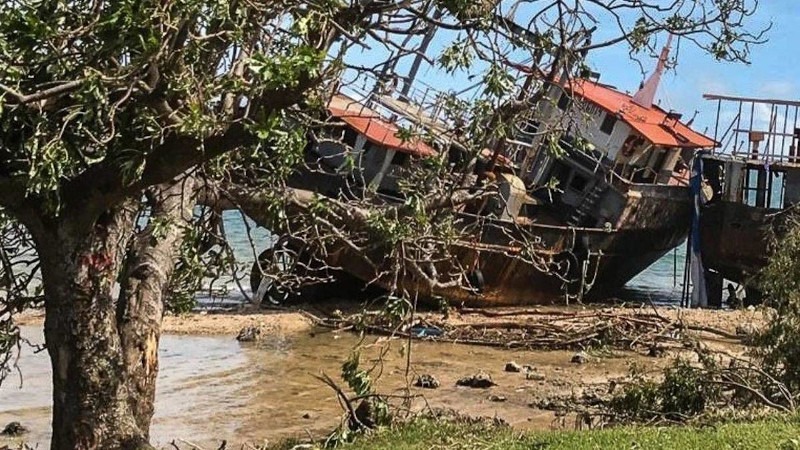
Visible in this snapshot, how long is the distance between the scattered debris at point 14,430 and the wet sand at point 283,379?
0.58 ft

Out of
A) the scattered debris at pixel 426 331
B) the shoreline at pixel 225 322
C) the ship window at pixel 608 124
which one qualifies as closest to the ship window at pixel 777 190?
the ship window at pixel 608 124

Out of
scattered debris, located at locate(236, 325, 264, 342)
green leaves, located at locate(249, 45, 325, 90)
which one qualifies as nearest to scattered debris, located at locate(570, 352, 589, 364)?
scattered debris, located at locate(236, 325, 264, 342)

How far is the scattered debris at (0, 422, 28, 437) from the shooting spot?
1164 cm

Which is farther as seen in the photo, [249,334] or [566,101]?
[249,334]

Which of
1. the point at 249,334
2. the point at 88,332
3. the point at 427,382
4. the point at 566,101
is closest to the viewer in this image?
the point at 88,332

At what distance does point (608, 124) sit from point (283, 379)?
45.1ft

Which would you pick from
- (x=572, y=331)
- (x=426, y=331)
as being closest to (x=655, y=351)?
(x=572, y=331)

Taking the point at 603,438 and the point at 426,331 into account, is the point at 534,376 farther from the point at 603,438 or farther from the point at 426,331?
the point at 603,438

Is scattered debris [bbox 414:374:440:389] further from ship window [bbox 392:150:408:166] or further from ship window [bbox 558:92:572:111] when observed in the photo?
ship window [bbox 392:150:408:166]

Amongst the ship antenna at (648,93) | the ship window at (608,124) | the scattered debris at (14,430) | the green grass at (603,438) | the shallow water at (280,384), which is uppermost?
the ship antenna at (648,93)

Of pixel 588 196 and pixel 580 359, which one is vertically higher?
pixel 588 196

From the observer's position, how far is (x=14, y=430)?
38.4 ft

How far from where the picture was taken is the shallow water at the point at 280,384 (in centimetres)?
1205

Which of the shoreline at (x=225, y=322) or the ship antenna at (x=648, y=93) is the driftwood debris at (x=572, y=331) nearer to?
the shoreline at (x=225, y=322)
